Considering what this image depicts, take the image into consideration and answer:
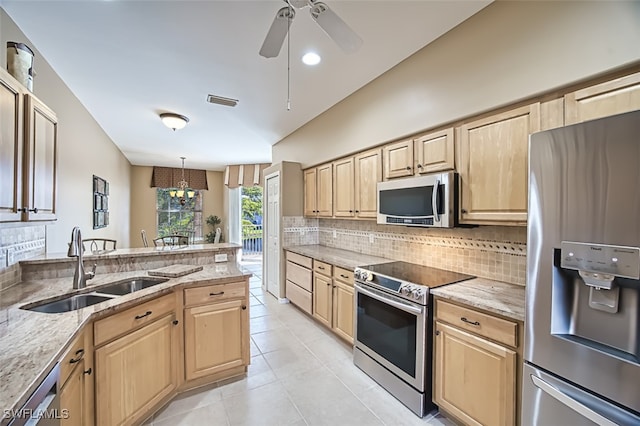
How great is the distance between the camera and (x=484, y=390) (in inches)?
64.9

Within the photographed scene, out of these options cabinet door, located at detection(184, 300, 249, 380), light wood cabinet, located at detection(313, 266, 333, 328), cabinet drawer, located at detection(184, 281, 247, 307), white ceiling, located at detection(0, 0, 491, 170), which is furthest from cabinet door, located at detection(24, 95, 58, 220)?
light wood cabinet, located at detection(313, 266, 333, 328)

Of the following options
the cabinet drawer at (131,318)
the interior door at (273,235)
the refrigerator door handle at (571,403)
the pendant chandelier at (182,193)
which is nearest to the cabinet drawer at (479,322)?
the refrigerator door handle at (571,403)

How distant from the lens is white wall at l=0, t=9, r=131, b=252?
2512mm

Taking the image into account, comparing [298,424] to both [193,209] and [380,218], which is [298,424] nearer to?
[380,218]

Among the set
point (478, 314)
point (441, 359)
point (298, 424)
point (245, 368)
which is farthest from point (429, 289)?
point (245, 368)

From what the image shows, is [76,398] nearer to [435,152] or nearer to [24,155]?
[24,155]

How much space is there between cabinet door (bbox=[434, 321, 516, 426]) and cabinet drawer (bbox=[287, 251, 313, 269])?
77.0 inches

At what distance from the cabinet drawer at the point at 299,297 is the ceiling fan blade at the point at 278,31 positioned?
110 inches

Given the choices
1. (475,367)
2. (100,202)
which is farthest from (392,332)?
(100,202)

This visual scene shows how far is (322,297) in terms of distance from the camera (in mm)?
3320

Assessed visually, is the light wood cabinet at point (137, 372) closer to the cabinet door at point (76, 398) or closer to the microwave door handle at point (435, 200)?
the cabinet door at point (76, 398)

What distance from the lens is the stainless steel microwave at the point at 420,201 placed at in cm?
208

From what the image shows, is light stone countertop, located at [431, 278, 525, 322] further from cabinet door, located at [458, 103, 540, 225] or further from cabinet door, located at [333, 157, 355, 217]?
cabinet door, located at [333, 157, 355, 217]

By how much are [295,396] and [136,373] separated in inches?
45.3
